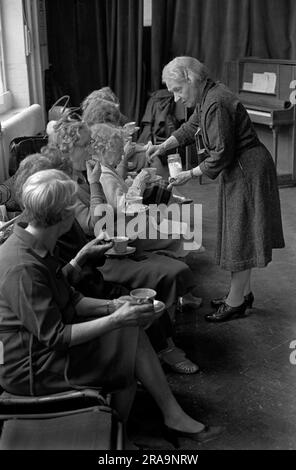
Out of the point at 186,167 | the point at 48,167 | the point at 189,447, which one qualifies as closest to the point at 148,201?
the point at 48,167

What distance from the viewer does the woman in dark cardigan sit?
10.5 feet

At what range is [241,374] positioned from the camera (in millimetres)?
2965

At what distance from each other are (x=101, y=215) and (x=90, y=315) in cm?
69

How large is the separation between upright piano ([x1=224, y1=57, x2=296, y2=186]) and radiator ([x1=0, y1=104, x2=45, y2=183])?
2.32 meters

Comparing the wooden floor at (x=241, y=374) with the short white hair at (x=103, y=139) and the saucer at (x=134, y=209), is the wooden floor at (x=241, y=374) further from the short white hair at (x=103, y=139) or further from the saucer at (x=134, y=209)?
the short white hair at (x=103, y=139)

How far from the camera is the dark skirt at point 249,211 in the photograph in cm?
328

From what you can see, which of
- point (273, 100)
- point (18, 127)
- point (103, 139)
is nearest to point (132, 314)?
point (103, 139)

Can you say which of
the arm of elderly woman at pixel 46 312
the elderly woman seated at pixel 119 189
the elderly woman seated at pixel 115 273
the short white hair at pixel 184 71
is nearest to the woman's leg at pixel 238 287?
the elderly woman seated at pixel 119 189

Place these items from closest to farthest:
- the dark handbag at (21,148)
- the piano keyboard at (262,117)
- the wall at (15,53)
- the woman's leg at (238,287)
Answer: the woman's leg at (238,287), the dark handbag at (21,148), the wall at (15,53), the piano keyboard at (262,117)

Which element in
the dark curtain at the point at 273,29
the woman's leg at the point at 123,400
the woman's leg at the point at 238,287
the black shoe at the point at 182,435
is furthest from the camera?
the dark curtain at the point at 273,29

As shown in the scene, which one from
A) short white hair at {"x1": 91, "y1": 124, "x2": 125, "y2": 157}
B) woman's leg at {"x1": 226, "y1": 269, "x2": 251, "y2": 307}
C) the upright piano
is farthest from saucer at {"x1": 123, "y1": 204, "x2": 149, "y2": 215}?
the upright piano

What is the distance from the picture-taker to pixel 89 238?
308 centimetres
